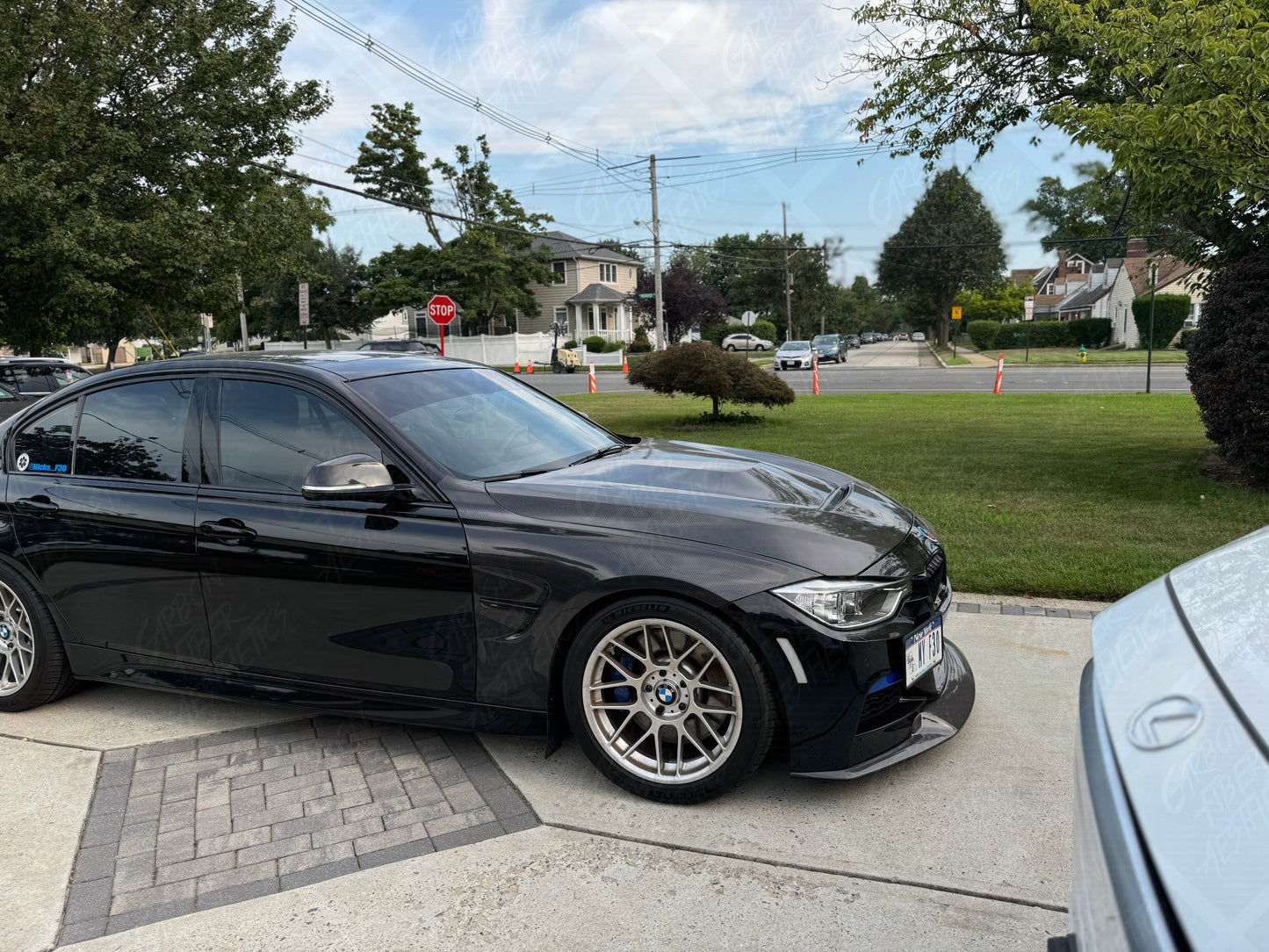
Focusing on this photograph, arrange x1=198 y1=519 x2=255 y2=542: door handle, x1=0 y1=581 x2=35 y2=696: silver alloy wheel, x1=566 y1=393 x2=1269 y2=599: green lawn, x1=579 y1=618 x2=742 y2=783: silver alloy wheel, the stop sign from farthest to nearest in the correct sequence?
the stop sign
x1=566 y1=393 x2=1269 y2=599: green lawn
x1=0 y1=581 x2=35 y2=696: silver alloy wheel
x1=198 y1=519 x2=255 y2=542: door handle
x1=579 y1=618 x2=742 y2=783: silver alloy wheel

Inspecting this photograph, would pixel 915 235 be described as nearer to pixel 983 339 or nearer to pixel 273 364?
pixel 983 339

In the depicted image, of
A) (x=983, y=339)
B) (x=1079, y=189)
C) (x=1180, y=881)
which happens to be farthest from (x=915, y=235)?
(x=1180, y=881)

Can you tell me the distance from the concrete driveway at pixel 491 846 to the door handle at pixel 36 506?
995mm

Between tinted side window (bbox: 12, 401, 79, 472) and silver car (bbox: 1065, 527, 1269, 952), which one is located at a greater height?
tinted side window (bbox: 12, 401, 79, 472)

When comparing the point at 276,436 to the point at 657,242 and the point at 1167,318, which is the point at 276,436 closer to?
the point at 657,242

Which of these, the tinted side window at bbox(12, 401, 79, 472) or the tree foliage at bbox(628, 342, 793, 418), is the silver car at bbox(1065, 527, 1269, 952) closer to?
the tinted side window at bbox(12, 401, 79, 472)

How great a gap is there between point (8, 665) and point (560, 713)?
2.82 meters

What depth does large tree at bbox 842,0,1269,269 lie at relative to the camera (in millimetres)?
6426

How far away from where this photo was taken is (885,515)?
377cm

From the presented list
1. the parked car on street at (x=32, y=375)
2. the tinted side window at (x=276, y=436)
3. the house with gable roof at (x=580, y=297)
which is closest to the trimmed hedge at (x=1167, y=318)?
the house with gable roof at (x=580, y=297)

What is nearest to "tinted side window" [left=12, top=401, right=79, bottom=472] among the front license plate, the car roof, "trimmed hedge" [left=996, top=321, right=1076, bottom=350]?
the car roof

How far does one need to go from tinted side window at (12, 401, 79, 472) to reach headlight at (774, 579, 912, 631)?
339 cm

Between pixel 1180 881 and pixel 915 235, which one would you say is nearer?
pixel 1180 881

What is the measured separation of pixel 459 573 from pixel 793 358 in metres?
38.0
